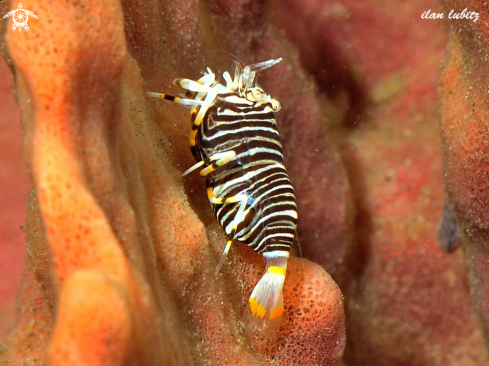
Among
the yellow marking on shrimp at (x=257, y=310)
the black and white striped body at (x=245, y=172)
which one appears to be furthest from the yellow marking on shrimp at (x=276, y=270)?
the yellow marking on shrimp at (x=257, y=310)

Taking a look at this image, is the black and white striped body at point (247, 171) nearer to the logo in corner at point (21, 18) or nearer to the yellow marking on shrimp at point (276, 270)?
the yellow marking on shrimp at point (276, 270)

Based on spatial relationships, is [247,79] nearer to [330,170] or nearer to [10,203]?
[330,170]

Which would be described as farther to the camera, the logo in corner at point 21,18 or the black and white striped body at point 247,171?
the black and white striped body at point 247,171

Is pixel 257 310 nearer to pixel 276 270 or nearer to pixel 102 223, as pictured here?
pixel 276 270

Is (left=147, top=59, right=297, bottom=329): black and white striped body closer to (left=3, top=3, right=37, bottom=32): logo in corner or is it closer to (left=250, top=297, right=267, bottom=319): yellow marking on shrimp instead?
(left=250, top=297, right=267, bottom=319): yellow marking on shrimp

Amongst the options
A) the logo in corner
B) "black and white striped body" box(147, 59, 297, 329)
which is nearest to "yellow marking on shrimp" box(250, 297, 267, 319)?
"black and white striped body" box(147, 59, 297, 329)

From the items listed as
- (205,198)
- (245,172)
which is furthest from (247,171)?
(205,198)

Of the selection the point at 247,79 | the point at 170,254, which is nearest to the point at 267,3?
the point at 247,79
